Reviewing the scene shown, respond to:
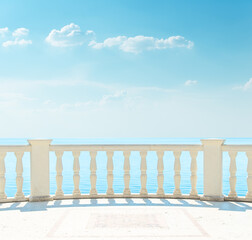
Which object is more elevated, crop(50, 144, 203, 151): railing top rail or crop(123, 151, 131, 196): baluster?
crop(50, 144, 203, 151): railing top rail

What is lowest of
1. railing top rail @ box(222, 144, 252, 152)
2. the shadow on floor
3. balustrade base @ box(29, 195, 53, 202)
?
the shadow on floor

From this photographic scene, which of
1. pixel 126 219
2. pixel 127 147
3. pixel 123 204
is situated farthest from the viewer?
pixel 127 147

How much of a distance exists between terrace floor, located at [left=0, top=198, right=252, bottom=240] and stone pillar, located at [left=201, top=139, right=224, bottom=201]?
0.88 ft

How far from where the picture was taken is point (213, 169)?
6832 mm

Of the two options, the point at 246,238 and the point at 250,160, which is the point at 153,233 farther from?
the point at 250,160

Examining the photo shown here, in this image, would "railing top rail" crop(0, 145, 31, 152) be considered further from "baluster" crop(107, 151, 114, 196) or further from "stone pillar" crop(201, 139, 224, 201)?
"stone pillar" crop(201, 139, 224, 201)

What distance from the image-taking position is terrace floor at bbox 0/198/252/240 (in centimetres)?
473

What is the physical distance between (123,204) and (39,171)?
1863 millimetres

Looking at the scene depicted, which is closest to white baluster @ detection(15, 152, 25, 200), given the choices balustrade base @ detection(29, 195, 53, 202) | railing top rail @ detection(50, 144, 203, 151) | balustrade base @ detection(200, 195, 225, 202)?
balustrade base @ detection(29, 195, 53, 202)

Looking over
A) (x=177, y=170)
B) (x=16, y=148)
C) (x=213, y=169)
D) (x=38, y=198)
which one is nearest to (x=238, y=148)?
(x=213, y=169)

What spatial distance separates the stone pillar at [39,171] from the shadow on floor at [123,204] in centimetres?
21

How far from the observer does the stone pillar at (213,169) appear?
680 centimetres

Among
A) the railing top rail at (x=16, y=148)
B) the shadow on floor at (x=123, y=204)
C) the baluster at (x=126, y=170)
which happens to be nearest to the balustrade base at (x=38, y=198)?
the shadow on floor at (x=123, y=204)

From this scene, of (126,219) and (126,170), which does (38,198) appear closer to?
(126,170)
